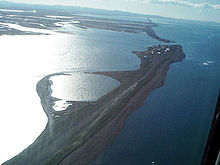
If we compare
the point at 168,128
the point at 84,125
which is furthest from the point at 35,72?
the point at 168,128

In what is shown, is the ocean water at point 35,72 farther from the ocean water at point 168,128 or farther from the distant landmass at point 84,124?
the ocean water at point 168,128

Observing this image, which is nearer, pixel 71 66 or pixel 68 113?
pixel 68 113

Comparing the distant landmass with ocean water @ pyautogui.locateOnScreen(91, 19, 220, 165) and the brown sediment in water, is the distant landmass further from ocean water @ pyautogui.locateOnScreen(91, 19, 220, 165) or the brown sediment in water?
ocean water @ pyautogui.locateOnScreen(91, 19, 220, 165)

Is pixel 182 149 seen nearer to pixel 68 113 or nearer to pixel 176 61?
pixel 68 113

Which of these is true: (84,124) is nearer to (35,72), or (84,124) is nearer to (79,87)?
(79,87)

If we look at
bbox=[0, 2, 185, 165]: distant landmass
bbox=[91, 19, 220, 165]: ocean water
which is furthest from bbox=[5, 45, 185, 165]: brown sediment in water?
bbox=[91, 19, 220, 165]: ocean water

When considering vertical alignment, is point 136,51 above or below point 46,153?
above

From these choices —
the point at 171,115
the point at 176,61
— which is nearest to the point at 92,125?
the point at 171,115
